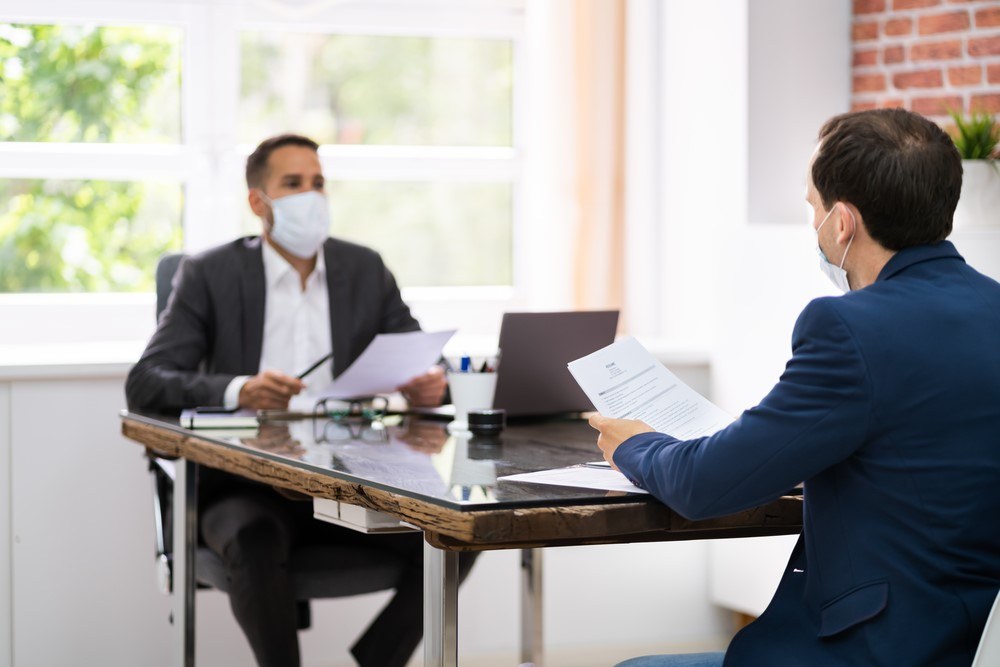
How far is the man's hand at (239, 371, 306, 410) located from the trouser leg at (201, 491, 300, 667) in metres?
0.22

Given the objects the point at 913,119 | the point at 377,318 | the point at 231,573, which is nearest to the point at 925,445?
the point at 913,119

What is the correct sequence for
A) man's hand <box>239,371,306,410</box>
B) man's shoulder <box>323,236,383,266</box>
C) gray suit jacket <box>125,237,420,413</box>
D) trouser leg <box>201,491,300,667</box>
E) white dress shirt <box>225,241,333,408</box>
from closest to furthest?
trouser leg <box>201,491,300,667</box>, man's hand <box>239,371,306,410</box>, gray suit jacket <box>125,237,420,413</box>, white dress shirt <box>225,241,333,408</box>, man's shoulder <box>323,236,383,266</box>

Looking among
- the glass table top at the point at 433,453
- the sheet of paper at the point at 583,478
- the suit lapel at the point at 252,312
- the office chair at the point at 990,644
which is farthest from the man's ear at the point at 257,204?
the office chair at the point at 990,644

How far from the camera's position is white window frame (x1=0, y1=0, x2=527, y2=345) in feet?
12.3

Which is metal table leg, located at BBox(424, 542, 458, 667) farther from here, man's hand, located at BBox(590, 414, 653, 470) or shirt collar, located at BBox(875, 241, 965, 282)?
shirt collar, located at BBox(875, 241, 965, 282)

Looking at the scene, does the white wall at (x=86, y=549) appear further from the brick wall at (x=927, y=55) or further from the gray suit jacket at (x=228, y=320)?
the brick wall at (x=927, y=55)

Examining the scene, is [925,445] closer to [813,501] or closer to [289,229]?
[813,501]

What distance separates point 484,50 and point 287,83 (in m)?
0.63

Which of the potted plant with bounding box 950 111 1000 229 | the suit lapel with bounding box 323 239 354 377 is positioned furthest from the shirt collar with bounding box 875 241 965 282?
the suit lapel with bounding box 323 239 354 377

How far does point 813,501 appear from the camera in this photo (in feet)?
5.08

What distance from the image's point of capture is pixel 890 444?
4.80 feet

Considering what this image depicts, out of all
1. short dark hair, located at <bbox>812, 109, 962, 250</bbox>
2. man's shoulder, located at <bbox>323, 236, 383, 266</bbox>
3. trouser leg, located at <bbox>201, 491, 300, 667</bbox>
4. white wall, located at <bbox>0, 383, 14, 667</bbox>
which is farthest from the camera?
white wall, located at <bbox>0, 383, 14, 667</bbox>

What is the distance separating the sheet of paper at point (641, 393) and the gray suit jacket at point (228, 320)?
3.62ft

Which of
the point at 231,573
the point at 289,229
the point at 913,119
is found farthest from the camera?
the point at 289,229
